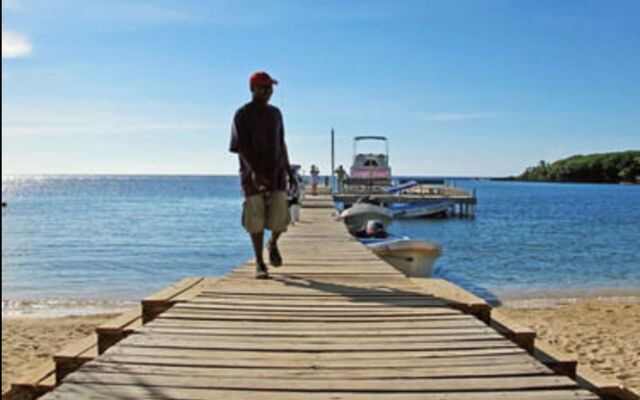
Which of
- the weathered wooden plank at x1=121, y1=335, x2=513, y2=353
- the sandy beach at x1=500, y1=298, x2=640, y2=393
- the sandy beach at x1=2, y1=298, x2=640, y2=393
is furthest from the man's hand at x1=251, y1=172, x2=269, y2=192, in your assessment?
the sandy beach at x1=500, y1=298, x2=640, y2=393

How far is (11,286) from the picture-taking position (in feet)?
59.2

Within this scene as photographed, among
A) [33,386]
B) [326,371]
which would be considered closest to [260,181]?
[33,386]

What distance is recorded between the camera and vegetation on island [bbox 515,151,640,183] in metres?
143

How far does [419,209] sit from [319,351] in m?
34.2

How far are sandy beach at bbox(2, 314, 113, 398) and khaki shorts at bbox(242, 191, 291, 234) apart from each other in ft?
13.2

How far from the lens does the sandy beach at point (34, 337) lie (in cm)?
904

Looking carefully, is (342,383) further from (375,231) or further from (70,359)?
(375,231)

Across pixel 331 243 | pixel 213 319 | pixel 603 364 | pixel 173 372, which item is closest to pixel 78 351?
pixel 213 319

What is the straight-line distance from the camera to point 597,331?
1107 cm

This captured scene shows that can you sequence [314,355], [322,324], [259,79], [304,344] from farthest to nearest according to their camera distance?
[259,79], [322,324], [304,344], [314,355]

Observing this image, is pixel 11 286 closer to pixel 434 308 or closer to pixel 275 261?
pixel 275 261

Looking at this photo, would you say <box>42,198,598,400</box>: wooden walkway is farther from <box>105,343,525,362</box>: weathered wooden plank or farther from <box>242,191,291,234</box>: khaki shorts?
<box>242,191,291,234</box>: khaki shorts

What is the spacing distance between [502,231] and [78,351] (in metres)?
32.3

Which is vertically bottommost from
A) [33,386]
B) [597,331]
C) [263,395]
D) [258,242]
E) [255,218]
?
[597,331]
